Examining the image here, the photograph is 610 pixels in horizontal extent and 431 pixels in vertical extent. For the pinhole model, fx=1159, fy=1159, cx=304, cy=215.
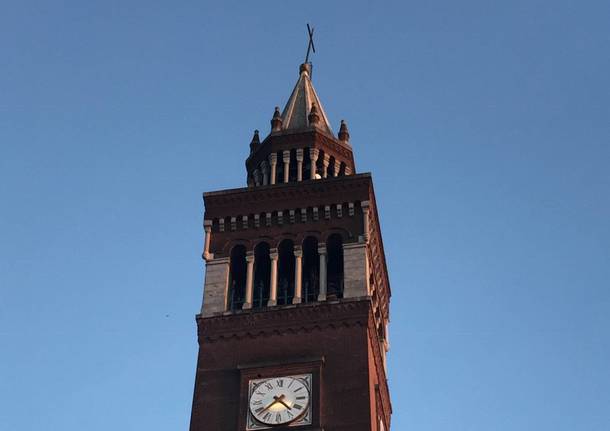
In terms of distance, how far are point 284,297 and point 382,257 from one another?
6516 mm

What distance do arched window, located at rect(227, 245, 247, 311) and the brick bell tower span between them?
0.16ft

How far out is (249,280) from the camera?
45281 millimetres

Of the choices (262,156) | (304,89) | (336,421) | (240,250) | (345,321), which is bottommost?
(336,421)

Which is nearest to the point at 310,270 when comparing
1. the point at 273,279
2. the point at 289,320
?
the point at 273,279

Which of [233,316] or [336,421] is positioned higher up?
[233,316]

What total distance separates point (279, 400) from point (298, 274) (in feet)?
19.4

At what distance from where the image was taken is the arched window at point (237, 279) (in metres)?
45.5

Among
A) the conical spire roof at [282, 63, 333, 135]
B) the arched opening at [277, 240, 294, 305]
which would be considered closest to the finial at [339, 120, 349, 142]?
the conical spire roof at [282, 63, 333, 135]

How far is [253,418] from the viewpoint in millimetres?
40750

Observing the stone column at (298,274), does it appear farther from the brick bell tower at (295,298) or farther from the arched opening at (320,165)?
the arched opening at (320,165)

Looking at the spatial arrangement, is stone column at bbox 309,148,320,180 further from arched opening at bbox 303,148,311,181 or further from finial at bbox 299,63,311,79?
finial at bbox 299,63,311,79

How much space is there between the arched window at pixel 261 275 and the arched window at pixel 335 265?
7.96 feet

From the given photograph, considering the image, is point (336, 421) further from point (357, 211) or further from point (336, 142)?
point (336, 142)

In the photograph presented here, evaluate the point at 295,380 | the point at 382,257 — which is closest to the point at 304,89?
the point at 382,257
